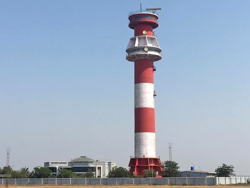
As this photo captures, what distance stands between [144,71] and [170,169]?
81.1 feet

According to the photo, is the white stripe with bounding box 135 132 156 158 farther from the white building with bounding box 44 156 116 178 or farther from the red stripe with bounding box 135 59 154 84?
the white building with bounding box 44 156 116 178

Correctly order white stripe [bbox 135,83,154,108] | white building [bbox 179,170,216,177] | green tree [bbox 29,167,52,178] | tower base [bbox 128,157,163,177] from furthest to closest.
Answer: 1. white building [bbox 179,170,216,177]
2. green tree [bbox 29,167,52,178]
3. white stripe [bbox 135,83,154,108]
4. tower base [bbox 128,157,163,177]

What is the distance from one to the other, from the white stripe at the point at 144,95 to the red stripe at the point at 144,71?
1223 mm

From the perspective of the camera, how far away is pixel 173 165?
314ft

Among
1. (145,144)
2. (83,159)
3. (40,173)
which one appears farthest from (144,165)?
(83,159)

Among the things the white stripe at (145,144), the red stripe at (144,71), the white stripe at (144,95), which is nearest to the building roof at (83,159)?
the white stripe at (145,144)

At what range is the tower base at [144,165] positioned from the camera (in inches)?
3593

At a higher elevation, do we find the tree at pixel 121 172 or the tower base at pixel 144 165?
the tower base at pixel 144 165

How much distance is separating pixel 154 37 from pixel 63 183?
138 ft

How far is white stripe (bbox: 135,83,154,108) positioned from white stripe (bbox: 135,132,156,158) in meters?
6.99

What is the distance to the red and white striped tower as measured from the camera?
91.6 metres

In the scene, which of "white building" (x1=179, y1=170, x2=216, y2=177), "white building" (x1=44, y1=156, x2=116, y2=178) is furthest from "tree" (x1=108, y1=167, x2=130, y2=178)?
"white building" (x1=44, y1=156, x2=116, y2=178)

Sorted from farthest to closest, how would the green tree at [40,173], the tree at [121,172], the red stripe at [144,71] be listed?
the green tree at [40,173] < the tree at [121,172] < the red stripe at [144,71]

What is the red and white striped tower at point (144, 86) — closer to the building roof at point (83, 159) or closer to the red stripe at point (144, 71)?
the red stripe at point (144, 71)
